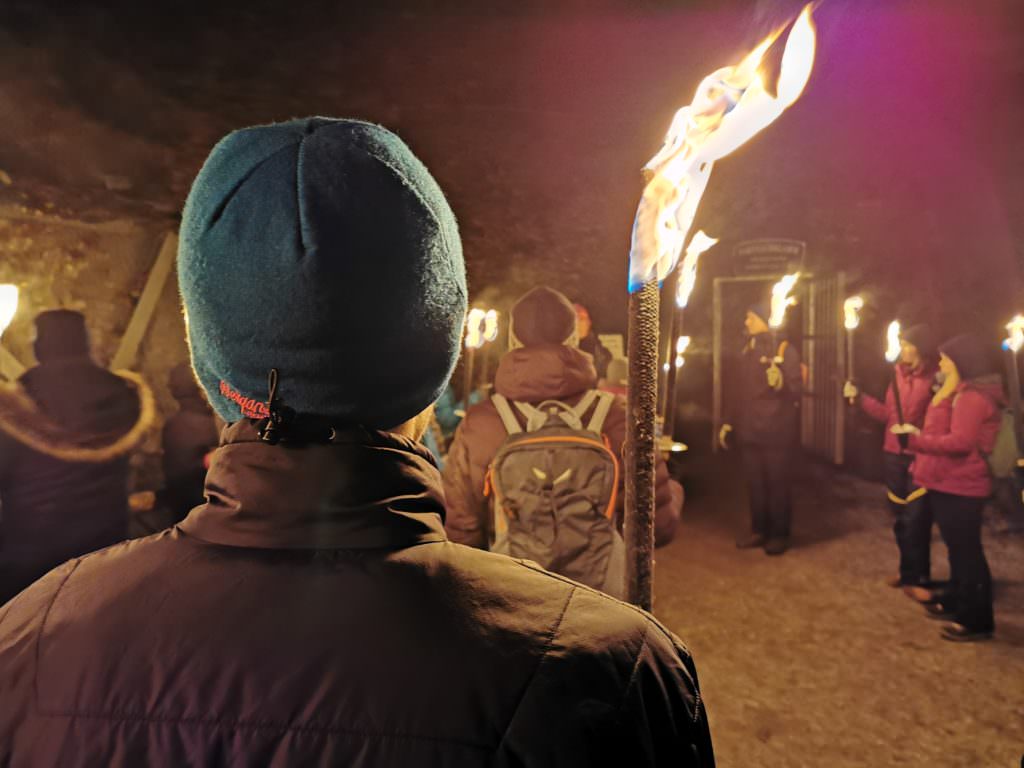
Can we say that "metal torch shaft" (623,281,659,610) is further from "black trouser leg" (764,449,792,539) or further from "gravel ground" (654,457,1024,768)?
"black trouser leg" (764,449,792,539)

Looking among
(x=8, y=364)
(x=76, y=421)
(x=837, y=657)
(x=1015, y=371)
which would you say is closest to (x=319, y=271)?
(x=76, y=421)

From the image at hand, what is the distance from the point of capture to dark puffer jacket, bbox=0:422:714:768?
758 mm

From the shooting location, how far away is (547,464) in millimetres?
2762

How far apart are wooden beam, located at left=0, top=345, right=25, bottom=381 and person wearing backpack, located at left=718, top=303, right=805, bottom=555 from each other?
7.96 m

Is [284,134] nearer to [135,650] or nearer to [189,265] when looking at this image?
[189,265]

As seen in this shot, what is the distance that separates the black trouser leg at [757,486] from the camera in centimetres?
714

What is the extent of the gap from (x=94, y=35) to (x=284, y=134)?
28.5 ft

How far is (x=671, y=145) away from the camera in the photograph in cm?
219

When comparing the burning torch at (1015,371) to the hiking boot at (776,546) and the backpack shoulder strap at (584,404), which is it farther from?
the backpack shoulder strap at (584,404)

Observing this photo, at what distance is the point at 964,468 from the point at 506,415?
419 cm

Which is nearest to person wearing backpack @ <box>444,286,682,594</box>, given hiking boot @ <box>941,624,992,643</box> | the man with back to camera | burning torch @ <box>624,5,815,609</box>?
burning torch @ <box>624,5,815,609</box>

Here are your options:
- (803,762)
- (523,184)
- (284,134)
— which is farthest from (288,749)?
(523,184)

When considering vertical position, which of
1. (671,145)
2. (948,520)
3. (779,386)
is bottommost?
(948,520)

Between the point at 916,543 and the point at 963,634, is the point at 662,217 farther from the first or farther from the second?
the point at 916,543
